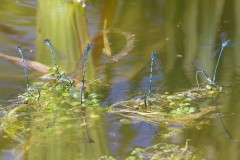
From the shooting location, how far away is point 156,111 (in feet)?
4.94

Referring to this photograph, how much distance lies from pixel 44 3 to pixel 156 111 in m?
0.90

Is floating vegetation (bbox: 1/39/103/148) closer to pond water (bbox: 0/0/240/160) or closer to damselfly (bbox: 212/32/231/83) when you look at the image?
pond water (bbox: 0/0/240/160)

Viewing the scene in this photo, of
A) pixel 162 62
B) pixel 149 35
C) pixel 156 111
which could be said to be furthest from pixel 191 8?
pixel 156 111

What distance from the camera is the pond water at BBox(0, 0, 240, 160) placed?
1.38 metres

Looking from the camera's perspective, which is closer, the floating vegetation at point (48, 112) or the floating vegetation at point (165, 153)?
the floating vegetation at point (165, 153)

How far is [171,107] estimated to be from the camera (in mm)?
1523

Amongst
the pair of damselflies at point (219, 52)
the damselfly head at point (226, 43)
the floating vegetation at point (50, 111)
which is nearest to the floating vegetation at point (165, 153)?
the floating vegetation at point (50, 111)

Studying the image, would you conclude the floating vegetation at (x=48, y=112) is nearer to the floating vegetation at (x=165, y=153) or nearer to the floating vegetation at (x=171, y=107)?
the floating vegetation at (x=171, y=107)

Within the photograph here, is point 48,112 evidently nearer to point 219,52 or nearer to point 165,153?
point 165,153

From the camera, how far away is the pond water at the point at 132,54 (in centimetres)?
138

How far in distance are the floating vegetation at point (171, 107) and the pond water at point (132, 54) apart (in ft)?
0.11

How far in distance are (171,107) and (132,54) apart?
0.45 m

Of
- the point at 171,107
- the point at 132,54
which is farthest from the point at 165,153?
the point at 132,54

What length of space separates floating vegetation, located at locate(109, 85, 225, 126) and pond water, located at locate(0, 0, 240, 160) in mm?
32
